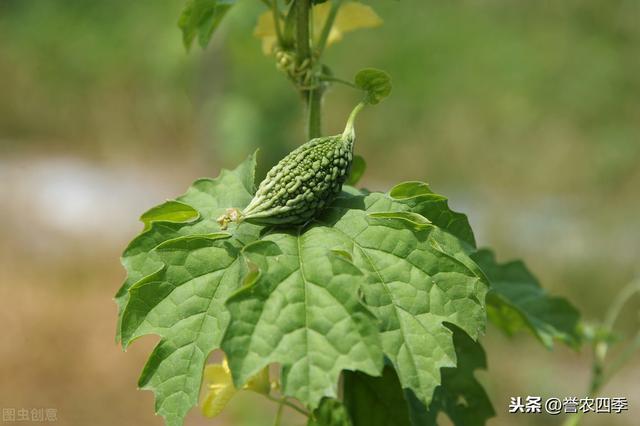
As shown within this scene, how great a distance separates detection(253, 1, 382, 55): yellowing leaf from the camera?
1547 mm

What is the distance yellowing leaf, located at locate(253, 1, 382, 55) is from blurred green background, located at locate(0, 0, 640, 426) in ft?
11.5

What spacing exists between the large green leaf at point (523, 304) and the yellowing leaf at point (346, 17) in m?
0.59

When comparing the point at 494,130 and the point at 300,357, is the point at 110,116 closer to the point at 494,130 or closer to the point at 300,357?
the point at 494,130

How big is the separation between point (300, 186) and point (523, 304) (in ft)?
2.53

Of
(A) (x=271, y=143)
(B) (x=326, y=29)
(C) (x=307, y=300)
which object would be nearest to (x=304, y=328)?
(C) (x=307, y=300)

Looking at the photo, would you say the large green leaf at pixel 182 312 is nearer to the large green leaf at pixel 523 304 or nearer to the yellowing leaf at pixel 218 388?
the yellowing leaf at pixel 218 388

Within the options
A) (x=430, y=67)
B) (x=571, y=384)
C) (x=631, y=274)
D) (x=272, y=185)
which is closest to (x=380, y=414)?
(x=272, y=185)

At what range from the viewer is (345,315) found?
108 centimetres

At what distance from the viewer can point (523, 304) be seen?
1.72 metres

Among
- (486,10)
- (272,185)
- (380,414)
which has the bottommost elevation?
(380,414)

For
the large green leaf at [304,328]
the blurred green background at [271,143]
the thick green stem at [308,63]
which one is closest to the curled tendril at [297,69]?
the thick green stem at [308,63]

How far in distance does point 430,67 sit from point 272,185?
9.85 meters

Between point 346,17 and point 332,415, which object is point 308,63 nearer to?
point 346,17

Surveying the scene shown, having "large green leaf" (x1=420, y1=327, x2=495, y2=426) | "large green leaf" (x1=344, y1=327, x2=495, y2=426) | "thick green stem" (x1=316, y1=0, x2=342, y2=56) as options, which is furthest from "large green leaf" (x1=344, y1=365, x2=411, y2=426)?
"thick green stem" (x1=316, y1=0, x2=342, y2=56)
